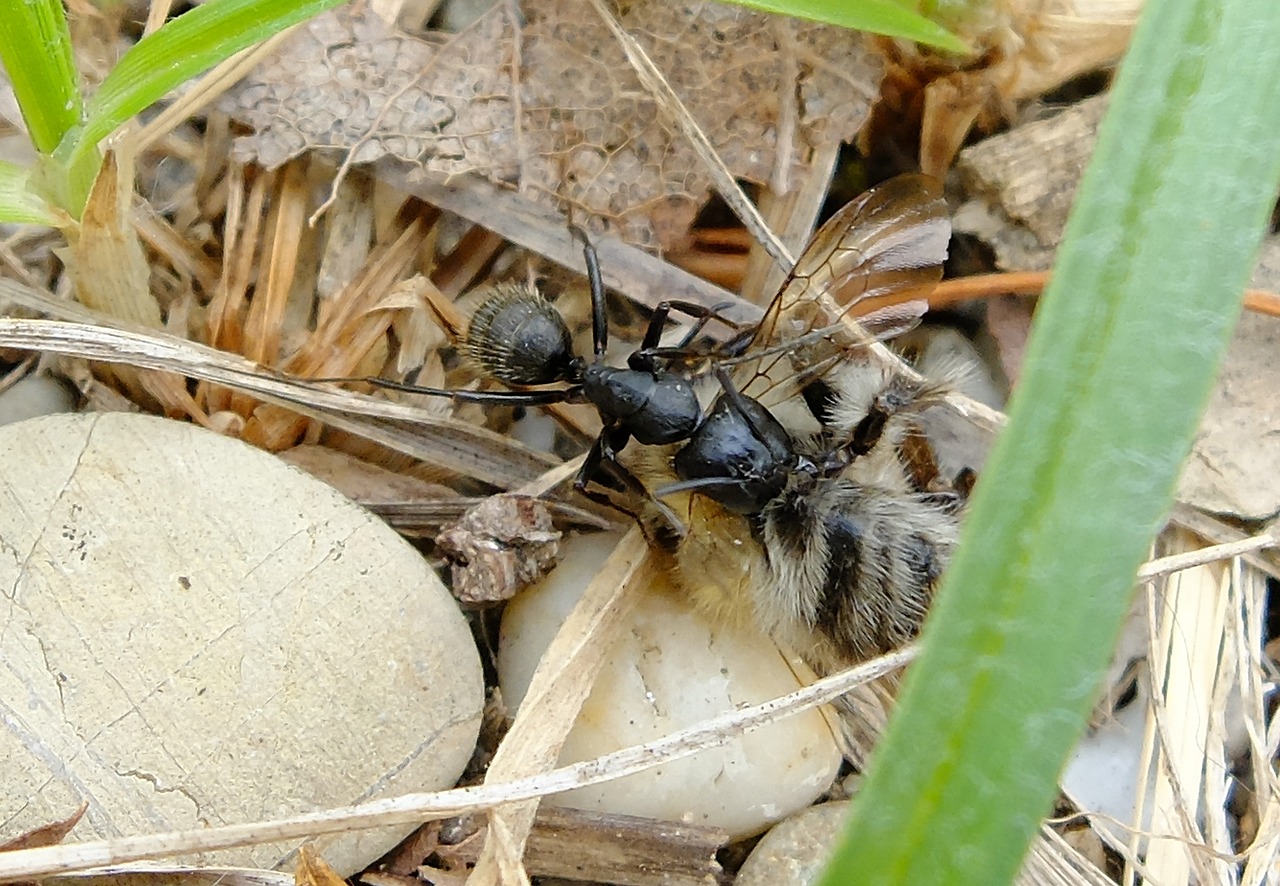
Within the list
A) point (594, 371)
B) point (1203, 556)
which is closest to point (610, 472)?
point (594, 371)

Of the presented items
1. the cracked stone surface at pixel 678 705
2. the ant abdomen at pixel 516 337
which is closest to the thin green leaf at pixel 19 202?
the ant abdomen at pixel 516 337

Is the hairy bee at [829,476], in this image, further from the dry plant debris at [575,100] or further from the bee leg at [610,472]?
the dry plant debris at [575,100]

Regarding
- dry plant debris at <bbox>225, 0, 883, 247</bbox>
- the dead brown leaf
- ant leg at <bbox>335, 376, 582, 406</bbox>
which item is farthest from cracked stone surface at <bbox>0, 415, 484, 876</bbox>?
dry plant debris at <bbox>225, 0, 883, 247</bbox>

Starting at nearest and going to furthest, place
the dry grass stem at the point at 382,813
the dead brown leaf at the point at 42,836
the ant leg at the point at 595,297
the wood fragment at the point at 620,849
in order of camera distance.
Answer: the dry grass stem at the point at 382,813 < the dead brown leaf at the point at 42,836 < the wood fragment at the point at 620,849 < the ant leg at the point at 595,297

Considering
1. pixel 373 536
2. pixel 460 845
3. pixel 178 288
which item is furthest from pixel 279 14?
pixel 460 845

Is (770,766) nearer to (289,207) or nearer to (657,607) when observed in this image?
(657,607)

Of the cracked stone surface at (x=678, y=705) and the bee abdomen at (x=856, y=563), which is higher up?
the bee abdomen at (x=856, y=563)

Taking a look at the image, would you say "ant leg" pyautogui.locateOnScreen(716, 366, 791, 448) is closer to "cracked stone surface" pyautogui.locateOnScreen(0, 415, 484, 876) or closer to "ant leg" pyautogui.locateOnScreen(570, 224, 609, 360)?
"ant leg" pyautogui.locateOnScreen(570, 224, 609, 360)

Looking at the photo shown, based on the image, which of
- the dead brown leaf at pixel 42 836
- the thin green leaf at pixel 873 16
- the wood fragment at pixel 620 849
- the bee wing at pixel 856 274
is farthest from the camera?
the bee wing at pixel 856 274
